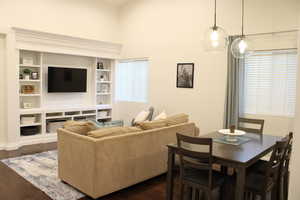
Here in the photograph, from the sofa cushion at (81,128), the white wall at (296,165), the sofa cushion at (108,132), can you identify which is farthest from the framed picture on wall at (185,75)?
the white wall at (296,165)

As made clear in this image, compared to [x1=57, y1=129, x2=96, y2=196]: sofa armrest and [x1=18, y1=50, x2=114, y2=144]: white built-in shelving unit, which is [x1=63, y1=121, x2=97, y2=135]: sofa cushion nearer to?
[x1=57, y1=129, x2=96, y2=196]: sofa armrest

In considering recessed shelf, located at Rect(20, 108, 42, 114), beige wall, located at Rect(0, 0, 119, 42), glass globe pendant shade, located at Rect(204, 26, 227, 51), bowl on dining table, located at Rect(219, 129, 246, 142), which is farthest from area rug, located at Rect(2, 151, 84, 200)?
beige wall, located at Rect(0, 0, 119, 42)

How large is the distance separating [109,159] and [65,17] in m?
4.65

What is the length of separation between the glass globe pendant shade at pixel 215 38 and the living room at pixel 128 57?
1151 mm

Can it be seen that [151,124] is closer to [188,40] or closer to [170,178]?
[170,178]

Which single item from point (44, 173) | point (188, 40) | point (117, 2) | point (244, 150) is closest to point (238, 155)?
point (244, 150)

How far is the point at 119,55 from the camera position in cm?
761

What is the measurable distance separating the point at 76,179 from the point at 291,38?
4.21 m

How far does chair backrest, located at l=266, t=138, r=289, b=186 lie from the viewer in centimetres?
250

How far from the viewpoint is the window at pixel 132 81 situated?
713 cm

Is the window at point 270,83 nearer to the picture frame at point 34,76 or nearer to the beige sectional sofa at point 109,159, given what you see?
the beige sectional sofa at point 109,159

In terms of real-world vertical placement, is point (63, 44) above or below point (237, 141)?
above

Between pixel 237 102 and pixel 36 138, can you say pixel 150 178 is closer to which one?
pixel 237 102

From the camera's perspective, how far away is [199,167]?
8.46 feet
